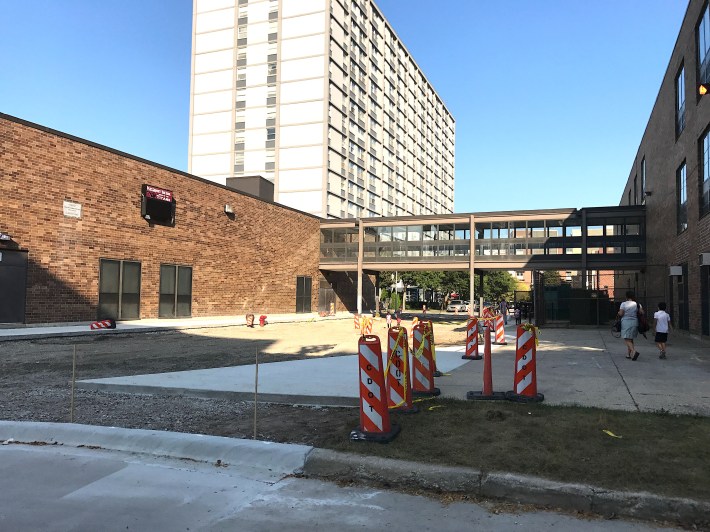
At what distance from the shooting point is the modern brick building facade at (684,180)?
16.5m

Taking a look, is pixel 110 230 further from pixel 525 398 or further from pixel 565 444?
pixel 565 444

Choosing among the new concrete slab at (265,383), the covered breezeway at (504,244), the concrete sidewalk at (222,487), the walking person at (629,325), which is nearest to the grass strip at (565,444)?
the concrete sidewalk at (222,487)

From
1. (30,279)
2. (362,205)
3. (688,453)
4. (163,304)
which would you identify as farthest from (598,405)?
(362,205)

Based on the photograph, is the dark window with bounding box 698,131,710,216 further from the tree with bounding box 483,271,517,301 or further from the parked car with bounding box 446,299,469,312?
the tree with bounding box 483,271,517,301

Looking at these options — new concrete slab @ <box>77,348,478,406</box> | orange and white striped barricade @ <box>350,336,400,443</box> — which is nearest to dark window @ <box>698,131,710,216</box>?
new concrete slab @ <box>77,348,478,406</box>

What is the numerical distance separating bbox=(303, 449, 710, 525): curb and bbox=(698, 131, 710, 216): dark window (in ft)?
50.5

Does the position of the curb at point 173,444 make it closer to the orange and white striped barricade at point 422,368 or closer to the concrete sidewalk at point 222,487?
the concrete sidewalk at point 222,487

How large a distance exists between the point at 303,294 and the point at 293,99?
2852cm

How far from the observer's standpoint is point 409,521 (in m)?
3.81

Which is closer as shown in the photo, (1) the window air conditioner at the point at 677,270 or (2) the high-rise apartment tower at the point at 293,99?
(1) the window air conditioner at the point at 677,270

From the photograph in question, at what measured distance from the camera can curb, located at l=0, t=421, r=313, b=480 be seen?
5.09 metres

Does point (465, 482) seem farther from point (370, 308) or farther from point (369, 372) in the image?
point (370, 308)

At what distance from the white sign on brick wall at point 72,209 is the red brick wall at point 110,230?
19 cm

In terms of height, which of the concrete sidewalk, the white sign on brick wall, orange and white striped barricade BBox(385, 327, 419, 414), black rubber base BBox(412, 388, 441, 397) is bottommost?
the concrete sidewalk
